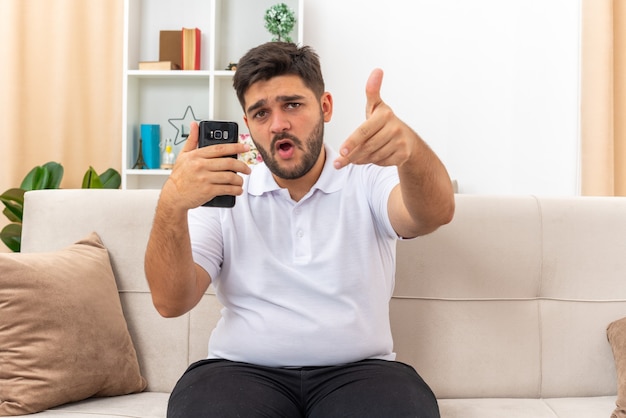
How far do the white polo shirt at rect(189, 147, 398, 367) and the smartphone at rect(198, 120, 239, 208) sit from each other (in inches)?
7.8

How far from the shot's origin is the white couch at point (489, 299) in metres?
1.72

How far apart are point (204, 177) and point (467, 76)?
2411 mm

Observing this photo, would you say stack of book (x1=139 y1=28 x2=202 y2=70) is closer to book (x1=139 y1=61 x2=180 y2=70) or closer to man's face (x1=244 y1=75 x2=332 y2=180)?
book (x1=139 y1=61 x2=180 y2=70)

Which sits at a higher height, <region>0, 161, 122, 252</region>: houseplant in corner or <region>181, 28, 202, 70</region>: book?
<region>181, 28, 202, 70</region>: book

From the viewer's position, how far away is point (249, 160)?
3.22 metres

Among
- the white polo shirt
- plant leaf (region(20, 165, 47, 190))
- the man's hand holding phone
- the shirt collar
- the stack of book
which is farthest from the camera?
the stack of book

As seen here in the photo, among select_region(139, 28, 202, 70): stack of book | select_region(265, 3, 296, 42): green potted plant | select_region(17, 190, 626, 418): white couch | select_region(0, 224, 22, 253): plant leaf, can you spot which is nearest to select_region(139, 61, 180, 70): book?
select_region(139, 28, 202, 70): stack of book

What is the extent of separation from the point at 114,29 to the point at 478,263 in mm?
2524

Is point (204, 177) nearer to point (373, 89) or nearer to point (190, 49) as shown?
point (373, 89)

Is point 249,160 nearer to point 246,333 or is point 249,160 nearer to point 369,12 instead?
point 369,12

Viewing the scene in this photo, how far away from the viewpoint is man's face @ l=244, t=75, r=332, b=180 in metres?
1.55

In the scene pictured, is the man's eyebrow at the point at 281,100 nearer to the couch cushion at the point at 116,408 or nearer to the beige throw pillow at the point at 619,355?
the couch cushion at the point at 116,408

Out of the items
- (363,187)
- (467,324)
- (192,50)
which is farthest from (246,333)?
(192,50)

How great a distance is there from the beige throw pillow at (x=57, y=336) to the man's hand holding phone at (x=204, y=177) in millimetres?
447
